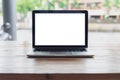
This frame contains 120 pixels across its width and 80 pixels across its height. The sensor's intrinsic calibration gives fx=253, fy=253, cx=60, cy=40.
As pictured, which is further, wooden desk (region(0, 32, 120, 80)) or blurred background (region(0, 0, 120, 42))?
blurred background (region(0, 0, 120, 42))

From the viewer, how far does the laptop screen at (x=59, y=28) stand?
55.8 inches

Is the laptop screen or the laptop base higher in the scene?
the laptop screen

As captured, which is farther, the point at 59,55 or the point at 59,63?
Result: the point at 59,55

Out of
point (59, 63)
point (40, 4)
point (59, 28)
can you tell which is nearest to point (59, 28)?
point (59, 28)

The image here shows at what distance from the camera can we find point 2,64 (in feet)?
3.91

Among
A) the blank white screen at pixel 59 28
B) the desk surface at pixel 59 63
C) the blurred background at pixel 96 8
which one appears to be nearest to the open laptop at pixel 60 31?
the blank white screen at pixel 59 28

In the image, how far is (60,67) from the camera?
1137 mm

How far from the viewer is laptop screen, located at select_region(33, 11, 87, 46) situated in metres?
1.42

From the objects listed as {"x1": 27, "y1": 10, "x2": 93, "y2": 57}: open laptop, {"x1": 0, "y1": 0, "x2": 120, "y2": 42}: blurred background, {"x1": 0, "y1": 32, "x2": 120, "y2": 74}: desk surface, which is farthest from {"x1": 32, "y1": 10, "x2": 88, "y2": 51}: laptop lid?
{"x1": 0, "y1": 0, "x2": 120, "y2": 42}: blurred background

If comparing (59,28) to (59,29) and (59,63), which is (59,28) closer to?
(59,29)

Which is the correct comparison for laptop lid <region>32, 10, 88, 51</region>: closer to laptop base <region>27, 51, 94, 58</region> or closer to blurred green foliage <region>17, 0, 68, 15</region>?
laptop base <region>27, 51, 94, 58</region>

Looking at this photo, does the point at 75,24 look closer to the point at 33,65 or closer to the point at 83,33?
the point at 83,33

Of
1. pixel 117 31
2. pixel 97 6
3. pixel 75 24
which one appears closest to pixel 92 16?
pixel 97 6

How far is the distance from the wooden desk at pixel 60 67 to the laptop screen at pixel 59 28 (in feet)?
0.42
